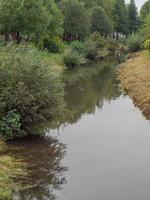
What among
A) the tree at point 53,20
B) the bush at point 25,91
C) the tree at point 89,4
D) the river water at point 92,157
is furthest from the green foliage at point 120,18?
the bush at point 25,91

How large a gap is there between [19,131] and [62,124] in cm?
549

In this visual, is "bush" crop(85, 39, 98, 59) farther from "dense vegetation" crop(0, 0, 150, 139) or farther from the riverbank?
the riverbank

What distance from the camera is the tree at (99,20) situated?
100688 millimetres

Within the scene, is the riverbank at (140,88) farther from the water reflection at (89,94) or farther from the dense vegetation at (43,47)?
the dense vegetation at (43,47)

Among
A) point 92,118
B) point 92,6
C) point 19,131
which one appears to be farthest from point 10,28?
point 92,6

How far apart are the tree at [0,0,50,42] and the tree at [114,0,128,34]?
2584 inches

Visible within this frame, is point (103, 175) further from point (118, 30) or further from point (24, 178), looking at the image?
point (118, 30)

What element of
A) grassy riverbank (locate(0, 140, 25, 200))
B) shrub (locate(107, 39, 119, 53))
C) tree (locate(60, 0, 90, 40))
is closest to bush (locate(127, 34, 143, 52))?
shrub (locate(107, 39, 119, 53))

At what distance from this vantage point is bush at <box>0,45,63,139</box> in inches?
826

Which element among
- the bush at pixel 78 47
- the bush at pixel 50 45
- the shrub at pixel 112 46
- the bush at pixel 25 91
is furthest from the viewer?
the shrub at pixel 112 46

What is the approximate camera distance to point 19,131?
21328 mm

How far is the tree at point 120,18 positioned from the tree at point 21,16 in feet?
215

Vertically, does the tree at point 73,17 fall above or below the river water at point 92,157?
above

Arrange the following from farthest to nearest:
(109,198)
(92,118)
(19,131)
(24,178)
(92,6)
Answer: (92,6) < (92,118) < (19,131) < (24,178) < (109,198)
